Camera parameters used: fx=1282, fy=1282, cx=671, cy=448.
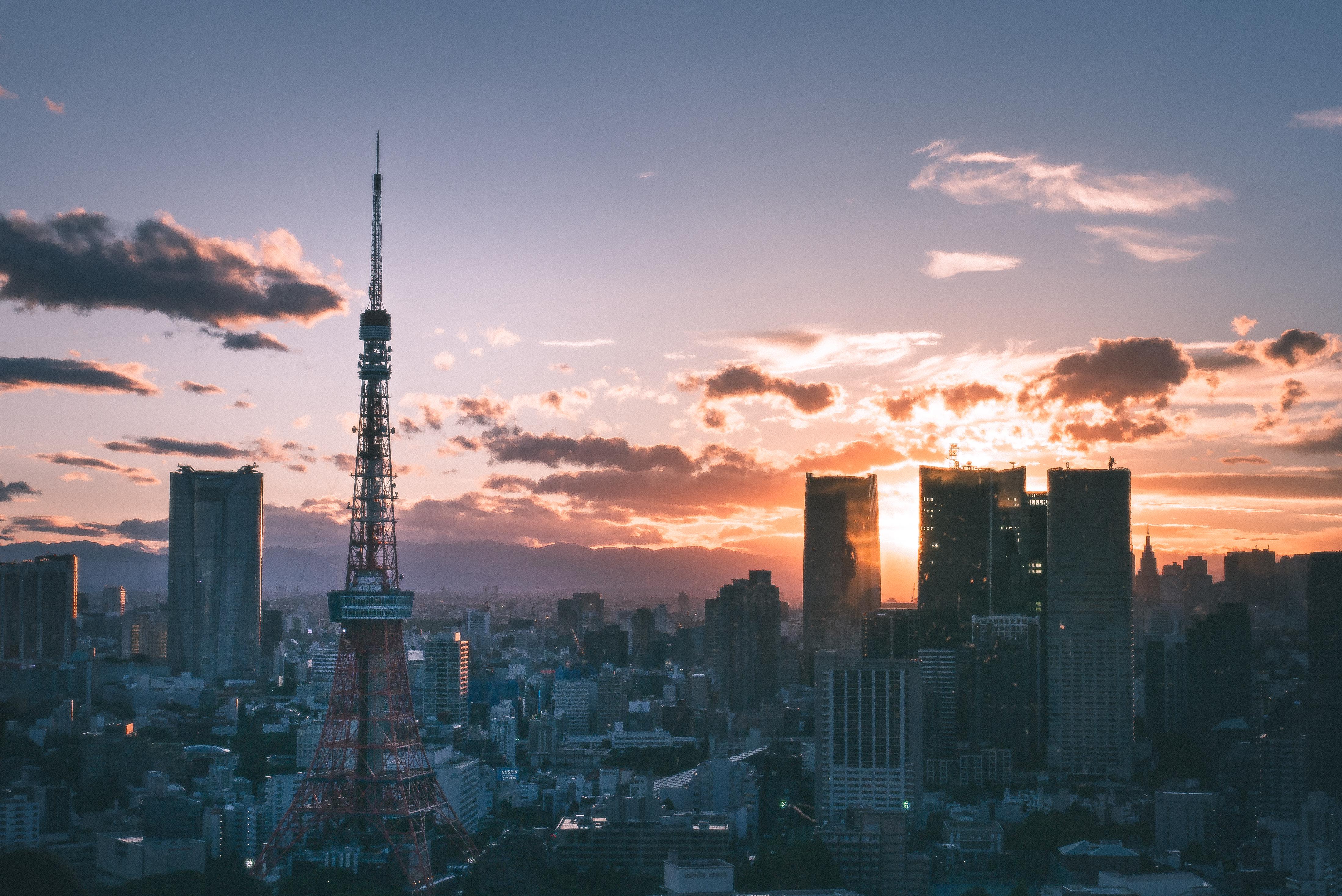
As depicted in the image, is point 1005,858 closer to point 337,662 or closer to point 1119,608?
point 337,662

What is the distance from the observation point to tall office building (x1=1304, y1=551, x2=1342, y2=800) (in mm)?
22578

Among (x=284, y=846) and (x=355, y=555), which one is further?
(x=355, y=555)

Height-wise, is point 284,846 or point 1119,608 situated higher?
point 1119,608

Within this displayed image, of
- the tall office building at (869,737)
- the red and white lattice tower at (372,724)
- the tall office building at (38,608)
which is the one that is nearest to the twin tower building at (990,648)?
the tall office building at (869,737)

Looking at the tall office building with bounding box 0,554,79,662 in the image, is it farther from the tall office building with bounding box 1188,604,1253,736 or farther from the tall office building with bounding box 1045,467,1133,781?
the tall office building with bounding box 1188,604,1253,736

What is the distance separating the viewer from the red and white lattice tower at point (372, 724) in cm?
1906

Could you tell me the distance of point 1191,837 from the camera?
2269 centimetres

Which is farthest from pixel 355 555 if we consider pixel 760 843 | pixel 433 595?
pixel 433 595

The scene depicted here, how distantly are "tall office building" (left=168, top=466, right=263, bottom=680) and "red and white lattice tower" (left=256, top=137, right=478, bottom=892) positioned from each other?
29981mm

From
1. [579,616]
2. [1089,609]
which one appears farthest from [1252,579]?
[579,616]

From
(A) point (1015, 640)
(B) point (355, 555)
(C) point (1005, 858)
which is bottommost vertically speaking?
(C) point (1005, 858)

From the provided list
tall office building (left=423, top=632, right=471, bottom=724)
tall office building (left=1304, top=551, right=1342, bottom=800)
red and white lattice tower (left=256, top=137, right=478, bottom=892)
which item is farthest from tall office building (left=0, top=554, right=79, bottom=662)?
tall office building (left=1304, top=551, right=1342, bottom=800)

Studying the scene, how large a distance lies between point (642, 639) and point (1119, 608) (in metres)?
22.4

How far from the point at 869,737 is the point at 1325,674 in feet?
30.0
